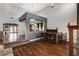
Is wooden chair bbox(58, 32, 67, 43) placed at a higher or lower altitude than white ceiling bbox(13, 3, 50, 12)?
lower

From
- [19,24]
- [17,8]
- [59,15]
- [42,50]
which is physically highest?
[17,8]

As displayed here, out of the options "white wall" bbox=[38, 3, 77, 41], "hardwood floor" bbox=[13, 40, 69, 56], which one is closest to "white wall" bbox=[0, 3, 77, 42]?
"white wall" bbox=[38, 3, 77, 41]

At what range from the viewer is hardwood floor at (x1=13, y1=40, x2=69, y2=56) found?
2.23 meters

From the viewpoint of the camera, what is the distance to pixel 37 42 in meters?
2.24

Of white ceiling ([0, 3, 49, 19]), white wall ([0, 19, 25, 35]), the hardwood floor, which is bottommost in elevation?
the hardwood floor

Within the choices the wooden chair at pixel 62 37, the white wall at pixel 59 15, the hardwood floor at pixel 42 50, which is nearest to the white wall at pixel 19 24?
the hardwood floor at pixel 42 50

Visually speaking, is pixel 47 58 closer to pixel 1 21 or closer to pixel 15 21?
pixel 15 21

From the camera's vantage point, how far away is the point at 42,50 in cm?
224

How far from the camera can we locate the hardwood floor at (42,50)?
223cm

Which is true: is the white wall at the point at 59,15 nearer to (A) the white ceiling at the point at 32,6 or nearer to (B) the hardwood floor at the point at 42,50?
(A) the white ceiling at the point at 32,6

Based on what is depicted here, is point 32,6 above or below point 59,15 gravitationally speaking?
above

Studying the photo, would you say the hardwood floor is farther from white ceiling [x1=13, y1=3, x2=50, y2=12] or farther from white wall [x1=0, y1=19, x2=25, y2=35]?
white ceiling [x1=13, y1=3, x2=50, y2=12]

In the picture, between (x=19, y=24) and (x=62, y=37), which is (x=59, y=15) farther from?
(x=19, y=24)

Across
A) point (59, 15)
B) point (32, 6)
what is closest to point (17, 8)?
→ point (32, 6)
